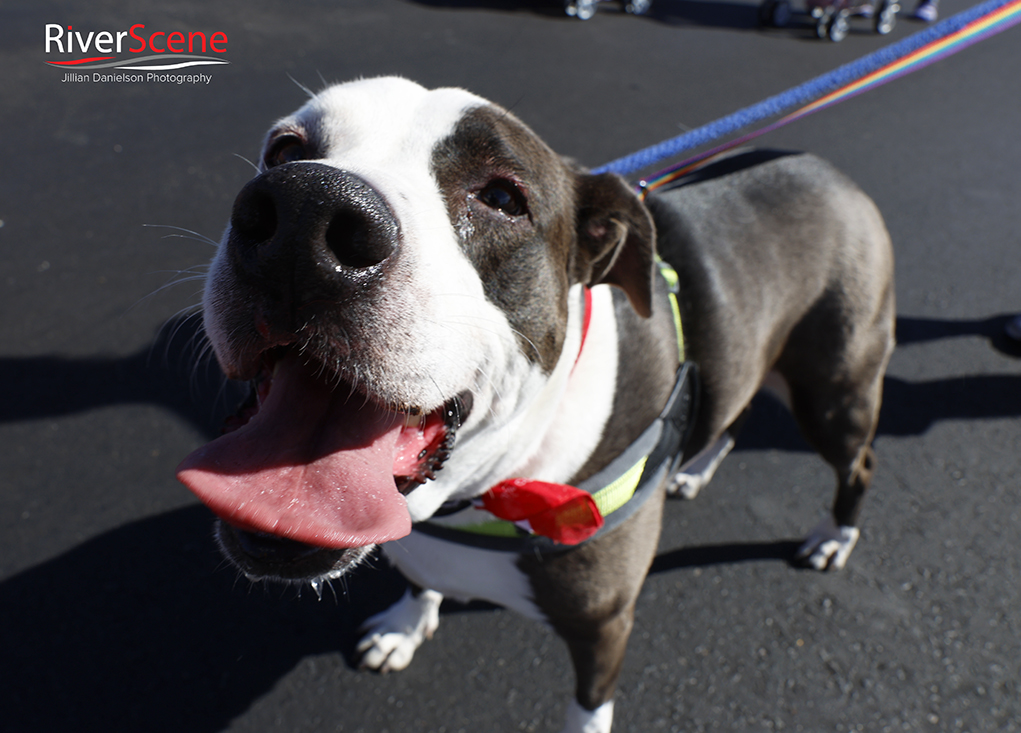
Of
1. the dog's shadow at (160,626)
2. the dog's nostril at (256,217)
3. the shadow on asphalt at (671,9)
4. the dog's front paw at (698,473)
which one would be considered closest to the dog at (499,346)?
the dog's nostril at (256,217)

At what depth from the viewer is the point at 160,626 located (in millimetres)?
2562

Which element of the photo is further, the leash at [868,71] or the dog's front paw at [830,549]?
the dog's front paw at [830,549]

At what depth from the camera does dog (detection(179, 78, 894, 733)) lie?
1.21m

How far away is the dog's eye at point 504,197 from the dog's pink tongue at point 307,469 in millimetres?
552

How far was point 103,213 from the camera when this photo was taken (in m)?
4.60

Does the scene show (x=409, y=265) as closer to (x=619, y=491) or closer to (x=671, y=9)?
(x=619, y=491)

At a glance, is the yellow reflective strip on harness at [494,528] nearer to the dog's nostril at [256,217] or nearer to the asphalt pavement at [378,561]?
the asphalt pavement at [378,561]

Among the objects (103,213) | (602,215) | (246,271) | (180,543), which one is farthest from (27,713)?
(103,213)

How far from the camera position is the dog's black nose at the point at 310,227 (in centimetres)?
109

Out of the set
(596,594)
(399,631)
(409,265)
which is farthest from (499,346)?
(399,631)

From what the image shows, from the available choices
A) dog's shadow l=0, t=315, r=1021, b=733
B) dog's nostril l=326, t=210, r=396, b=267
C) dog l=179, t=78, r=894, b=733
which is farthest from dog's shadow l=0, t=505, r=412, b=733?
dog's nostril l=326, t=210, r=396, b=267

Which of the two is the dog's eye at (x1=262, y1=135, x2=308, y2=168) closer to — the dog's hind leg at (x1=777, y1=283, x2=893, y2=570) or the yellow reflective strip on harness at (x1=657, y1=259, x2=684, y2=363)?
the yellow reflective strip on harness at (x1=657, y1=259, x2=684, y2=363)

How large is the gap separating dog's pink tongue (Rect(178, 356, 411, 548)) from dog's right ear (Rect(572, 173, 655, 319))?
2.54 feet

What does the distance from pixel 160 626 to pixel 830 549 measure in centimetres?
279
